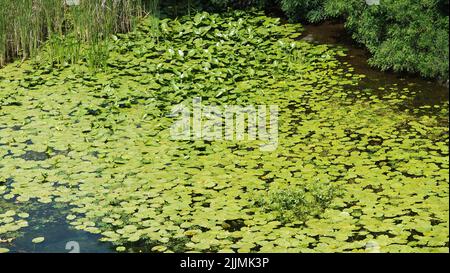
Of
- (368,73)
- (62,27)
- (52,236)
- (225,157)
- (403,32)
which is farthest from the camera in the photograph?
(62,27)

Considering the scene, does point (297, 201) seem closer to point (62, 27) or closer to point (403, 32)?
point (403, 32)

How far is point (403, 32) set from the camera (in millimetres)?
7297

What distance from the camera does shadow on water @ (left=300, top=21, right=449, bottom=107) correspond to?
7037 mm

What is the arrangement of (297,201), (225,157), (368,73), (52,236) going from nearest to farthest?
1. (52,236)
2. (297,201)
3. (225,157)
4. (368,73)

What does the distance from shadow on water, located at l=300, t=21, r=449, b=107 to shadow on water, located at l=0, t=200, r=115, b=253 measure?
125 inches

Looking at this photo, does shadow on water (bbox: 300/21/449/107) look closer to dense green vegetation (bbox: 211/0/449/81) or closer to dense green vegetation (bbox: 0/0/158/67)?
dense green vegetation (bbox: 211/0/449/81)

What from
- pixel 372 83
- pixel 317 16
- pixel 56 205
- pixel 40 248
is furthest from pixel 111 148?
pixel 317 16

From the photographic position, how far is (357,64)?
7.87 m

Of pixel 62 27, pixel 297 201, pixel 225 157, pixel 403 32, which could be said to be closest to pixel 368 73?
pixel 403 32

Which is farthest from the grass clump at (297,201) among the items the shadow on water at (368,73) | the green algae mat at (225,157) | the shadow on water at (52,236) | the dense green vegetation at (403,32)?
the dense green vegetation at (403,32)

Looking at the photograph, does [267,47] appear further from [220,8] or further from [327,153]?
[327,153]

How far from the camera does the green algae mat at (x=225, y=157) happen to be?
16.4ft

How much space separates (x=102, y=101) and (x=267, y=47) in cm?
205

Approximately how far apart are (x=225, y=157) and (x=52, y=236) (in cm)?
153
